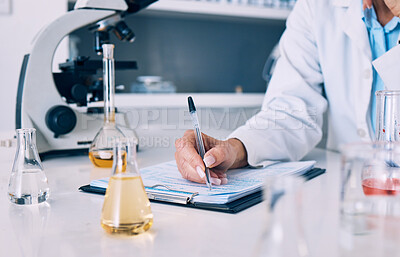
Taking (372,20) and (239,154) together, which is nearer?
(239,154)

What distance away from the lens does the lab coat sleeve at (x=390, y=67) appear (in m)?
1.08

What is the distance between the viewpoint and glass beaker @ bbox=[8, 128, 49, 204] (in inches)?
28.5

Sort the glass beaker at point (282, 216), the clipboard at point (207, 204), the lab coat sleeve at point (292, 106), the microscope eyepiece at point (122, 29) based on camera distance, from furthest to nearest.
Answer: the microscope eyepiece at point (122, 29) < the lab coat sleeve at point (292, 106) < the clipboard at point (207, 204) < the glass beaker at point (282, 216)

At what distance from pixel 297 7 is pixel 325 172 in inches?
25.7

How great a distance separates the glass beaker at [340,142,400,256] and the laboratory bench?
47 millimetres

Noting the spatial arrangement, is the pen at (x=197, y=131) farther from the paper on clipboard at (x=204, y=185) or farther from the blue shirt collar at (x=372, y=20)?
the blue shirt collar at (x=372, y=20)

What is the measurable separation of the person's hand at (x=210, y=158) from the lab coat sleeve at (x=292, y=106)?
43 millimetres

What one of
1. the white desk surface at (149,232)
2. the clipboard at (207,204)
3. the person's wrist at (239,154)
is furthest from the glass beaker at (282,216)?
the person's wrist at (239,154)

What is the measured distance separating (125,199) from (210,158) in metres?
0.29

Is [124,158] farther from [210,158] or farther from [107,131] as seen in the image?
[107,131]

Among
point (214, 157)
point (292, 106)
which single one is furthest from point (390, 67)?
point (214, 157)

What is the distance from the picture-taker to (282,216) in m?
0.34

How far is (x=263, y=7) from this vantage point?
9.78 feet

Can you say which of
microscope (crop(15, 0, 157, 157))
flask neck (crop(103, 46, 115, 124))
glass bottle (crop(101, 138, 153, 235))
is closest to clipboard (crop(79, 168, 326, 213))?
glass bottle (crop(101, 138, 153, 235))
